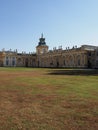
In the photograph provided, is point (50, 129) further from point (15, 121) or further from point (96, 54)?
point (96, 54)

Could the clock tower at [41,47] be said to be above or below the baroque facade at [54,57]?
above

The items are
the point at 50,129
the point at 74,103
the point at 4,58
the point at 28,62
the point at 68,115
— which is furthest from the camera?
the point at 28,62

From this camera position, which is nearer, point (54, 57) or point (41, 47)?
Answer: point (54, 57)

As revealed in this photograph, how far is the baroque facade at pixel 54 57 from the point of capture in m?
69.5

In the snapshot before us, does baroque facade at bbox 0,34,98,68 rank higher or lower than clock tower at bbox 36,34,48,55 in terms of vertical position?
lower

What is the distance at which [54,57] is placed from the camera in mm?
85500

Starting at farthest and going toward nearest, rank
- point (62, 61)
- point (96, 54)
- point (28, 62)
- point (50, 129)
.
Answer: point (28, 62)
point (62, 61)
point (96, 54)
point (50, 129)

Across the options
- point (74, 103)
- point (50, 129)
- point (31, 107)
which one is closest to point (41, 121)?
point (50, 129)

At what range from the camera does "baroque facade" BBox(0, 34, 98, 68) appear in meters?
69.5

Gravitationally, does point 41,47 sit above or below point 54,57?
above

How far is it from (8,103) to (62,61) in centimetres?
7297

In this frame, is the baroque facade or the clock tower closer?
the baroque facade

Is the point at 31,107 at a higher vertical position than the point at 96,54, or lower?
lower

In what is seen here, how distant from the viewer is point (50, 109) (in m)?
7.20
